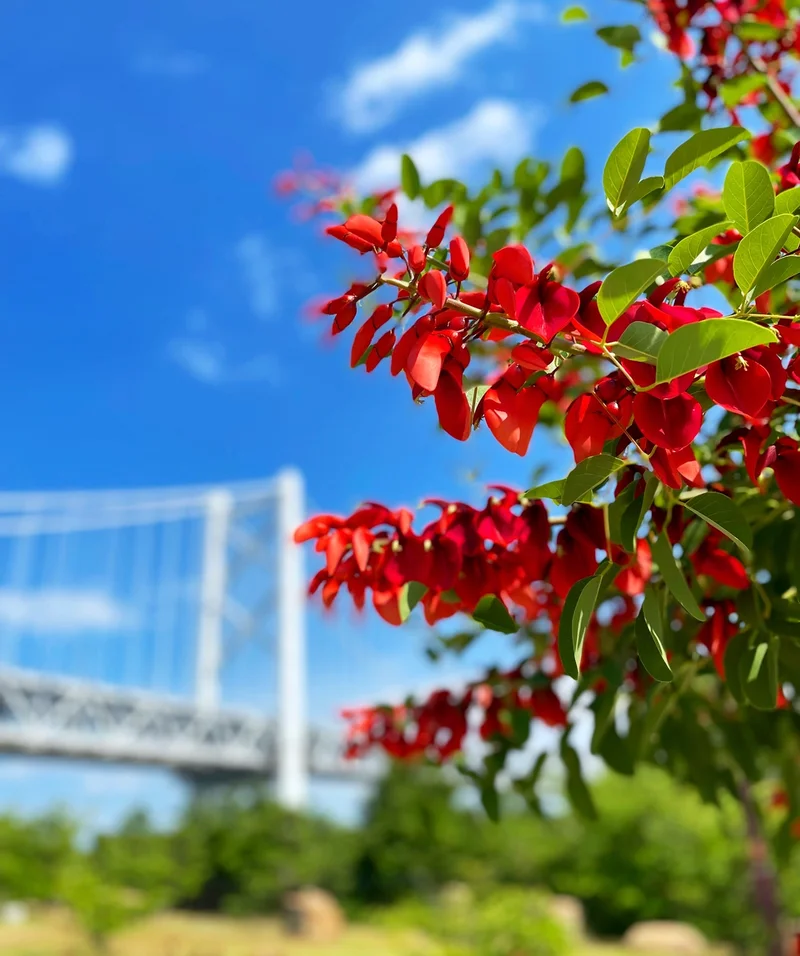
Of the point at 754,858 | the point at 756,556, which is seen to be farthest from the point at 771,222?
the point at 754,858

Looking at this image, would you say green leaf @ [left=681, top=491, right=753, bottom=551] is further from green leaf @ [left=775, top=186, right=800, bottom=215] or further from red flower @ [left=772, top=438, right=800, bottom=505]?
green leaf @ [left=775, top=186, right=800, bottom=215]

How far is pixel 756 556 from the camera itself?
790mm

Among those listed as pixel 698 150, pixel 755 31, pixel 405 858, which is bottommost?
pixel 698 150

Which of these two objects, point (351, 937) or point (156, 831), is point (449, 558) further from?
point (156, 831)

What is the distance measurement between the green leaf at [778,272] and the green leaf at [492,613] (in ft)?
0.92

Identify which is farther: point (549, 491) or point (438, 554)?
point (438, 554)

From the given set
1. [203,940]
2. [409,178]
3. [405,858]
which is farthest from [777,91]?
[405,858]

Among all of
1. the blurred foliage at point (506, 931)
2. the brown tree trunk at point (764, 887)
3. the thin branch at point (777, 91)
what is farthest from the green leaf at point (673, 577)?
the blurred foliage at point (506, 931)

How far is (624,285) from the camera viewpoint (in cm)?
40

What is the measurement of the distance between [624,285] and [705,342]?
0.05m

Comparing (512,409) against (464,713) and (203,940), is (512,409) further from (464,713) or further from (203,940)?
(203,940)

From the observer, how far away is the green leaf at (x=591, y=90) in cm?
118

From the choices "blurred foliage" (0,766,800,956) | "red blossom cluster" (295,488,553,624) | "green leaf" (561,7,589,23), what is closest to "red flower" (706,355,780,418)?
"red blossom cluster" (295,488,553,624)

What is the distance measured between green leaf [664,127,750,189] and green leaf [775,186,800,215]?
0.21 ft
